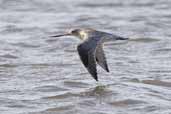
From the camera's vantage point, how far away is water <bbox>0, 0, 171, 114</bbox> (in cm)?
829

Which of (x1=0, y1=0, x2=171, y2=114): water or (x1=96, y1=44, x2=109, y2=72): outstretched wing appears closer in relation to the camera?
(x1=0, y1=0, x2=171, y2=114): water

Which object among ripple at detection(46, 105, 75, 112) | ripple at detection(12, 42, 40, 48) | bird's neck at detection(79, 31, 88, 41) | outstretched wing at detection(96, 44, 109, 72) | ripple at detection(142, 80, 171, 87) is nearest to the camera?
ripple at detection(46, 105, 75, 112)

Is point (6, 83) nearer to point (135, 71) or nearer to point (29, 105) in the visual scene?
point (29, 105)

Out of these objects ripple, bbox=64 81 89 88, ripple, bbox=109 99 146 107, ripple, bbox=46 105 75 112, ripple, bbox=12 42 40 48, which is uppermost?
ripple, bbox=46 105 75 112

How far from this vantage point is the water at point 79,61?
326 inches

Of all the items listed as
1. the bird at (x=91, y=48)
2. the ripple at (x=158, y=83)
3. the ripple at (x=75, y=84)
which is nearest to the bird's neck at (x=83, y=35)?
the bird at (x=91, y=48)

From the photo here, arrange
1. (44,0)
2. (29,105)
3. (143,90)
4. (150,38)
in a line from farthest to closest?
(44,0)
(150,38)
(143,90)
(29,105)

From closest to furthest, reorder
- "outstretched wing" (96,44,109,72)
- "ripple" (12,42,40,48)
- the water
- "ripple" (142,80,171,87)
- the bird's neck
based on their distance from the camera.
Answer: the water, the bird's neck, "outstretched wing" (96,44,109,72), "ripple" (142,80,171,87), "ripple" (12,42,40,48)

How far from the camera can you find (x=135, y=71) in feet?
32.5

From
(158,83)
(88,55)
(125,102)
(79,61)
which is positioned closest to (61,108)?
(88,55)

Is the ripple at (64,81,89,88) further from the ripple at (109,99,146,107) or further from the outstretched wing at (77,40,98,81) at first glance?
the outstretched wing at (77,40,98,81)

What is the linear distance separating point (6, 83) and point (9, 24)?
4.32 metres

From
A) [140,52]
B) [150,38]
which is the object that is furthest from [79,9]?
[140,52]

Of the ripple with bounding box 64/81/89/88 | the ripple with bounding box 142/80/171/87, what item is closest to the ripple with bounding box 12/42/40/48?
the ripple with bounding box 64/81/89/88
